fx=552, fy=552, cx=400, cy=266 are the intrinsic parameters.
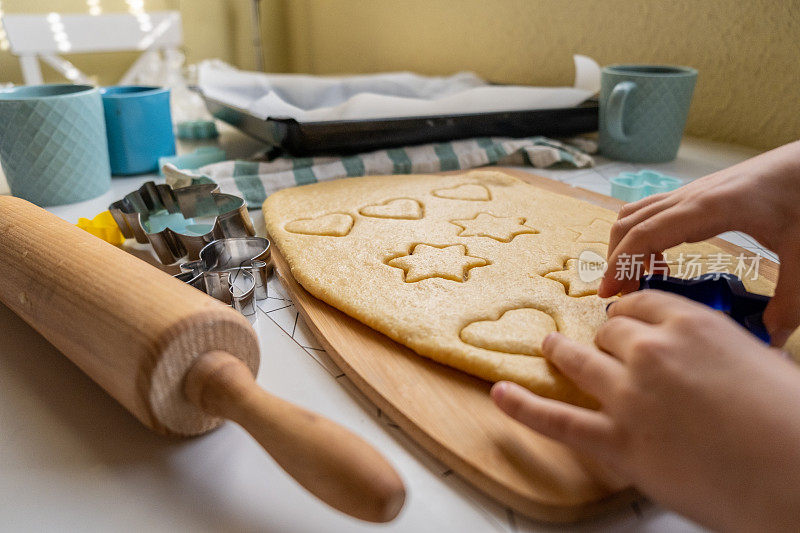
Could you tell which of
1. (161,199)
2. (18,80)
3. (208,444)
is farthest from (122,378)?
(18,80)

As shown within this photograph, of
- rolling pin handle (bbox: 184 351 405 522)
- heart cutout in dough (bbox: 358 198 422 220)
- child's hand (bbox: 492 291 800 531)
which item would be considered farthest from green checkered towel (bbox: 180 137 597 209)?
child's hand (bbox: 492 291 800 531)

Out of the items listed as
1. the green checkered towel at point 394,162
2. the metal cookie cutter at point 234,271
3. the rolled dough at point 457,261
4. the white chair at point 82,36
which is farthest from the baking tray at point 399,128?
the white chair at point 82,36

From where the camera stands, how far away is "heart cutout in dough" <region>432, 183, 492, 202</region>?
0.85 m

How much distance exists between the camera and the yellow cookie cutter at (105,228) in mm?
746

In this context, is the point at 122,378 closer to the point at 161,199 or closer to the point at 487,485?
the point at 487,485

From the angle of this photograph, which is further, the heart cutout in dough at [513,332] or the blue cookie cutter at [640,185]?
the blue cookie cutter at [640,185]

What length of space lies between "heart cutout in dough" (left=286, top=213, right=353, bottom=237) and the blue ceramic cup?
48cm

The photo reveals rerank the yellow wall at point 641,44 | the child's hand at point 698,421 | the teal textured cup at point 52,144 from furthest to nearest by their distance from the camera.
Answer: the yellow wall at point 641,44 → the teal textured cup at point 52,144 → the child's hand at point 698,421

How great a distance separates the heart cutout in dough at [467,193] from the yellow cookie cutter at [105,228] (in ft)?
1.52

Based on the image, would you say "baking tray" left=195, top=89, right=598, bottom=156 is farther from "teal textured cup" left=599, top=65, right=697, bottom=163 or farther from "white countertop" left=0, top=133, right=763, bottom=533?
"white countertop" left=0, top=133, right=763, bottom=533

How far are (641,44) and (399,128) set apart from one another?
63cm

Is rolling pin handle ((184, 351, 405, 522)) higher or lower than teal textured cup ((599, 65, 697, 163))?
lower

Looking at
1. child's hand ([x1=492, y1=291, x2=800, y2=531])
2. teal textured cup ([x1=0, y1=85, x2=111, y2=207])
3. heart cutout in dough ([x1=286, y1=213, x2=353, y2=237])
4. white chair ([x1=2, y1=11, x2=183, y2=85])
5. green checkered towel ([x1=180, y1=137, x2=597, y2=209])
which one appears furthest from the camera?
white chair ([x1=2, y1=11, x2=183, y2=85])

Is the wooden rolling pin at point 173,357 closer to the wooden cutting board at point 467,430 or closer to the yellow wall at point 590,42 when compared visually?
the wooden cutting board at point 467,430
